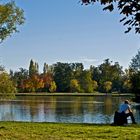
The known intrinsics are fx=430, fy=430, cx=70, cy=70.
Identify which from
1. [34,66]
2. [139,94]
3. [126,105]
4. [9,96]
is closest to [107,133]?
[126,105]

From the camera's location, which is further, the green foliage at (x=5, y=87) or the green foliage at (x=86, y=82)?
the green foliage at (x=86, y=82)

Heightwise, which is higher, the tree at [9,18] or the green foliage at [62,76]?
the green foliage at [62,76]

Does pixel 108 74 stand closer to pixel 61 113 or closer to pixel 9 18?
pixel 61 113

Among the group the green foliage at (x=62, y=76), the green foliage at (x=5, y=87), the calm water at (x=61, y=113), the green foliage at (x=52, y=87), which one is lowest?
the calm water at (x=61, y=113)

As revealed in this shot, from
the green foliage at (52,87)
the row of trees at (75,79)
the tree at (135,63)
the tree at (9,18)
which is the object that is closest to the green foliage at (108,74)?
the row of trees at (75,79)

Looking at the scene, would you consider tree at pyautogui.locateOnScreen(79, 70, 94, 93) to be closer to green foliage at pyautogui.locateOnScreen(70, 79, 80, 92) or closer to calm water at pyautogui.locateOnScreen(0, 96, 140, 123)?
green foliage at pyautogui.locateOnScreen(70, 79, 80, 92)

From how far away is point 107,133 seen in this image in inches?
616

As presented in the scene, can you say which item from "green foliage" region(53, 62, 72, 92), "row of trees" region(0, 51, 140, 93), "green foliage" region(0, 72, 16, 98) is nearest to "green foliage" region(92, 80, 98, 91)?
"row of trees" region(0, 51, 140, 93)

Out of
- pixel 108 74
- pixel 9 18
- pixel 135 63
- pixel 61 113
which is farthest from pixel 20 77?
pixel 9 18

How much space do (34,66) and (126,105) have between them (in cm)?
17131

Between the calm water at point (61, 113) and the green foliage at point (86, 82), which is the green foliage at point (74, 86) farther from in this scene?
the calm water at point (61, 113)

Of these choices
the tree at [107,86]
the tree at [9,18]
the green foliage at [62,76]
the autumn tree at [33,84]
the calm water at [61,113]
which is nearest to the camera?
the tree at [9,18]

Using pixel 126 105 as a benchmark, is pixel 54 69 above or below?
above

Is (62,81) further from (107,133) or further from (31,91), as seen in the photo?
(107,133)
